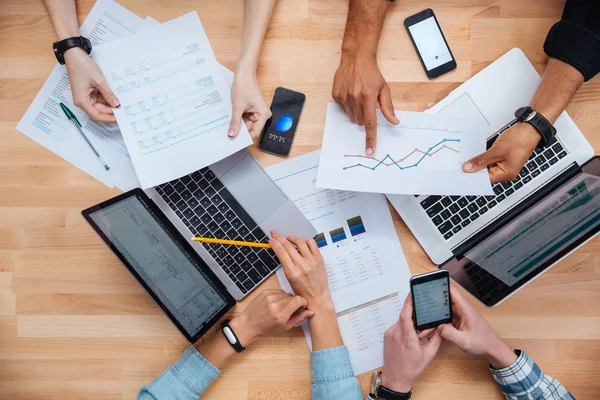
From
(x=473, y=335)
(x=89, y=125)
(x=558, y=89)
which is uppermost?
(x=89, y=125)

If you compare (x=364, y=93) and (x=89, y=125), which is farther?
(x=89, y=125)

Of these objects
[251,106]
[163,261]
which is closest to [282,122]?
[251,106]

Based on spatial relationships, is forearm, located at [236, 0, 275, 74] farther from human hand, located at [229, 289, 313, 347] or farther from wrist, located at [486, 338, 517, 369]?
wrist, located at [486, 338, 517, 369]

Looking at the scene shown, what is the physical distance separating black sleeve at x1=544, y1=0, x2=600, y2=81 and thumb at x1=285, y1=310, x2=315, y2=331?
82cm

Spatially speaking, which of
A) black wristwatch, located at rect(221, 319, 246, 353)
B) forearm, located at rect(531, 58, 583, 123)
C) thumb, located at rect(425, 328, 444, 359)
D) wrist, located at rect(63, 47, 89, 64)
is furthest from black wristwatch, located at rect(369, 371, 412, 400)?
wrist, located at rect(63, 47, 89, 64)

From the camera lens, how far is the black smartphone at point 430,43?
1.23m

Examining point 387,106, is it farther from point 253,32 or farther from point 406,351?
point 406,351

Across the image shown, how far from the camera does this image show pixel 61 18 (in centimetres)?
120

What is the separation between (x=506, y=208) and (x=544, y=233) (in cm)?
10

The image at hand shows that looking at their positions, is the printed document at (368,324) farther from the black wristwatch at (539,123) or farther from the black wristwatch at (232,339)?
the black wristwatch at (539,123)

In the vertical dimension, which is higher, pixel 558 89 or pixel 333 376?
pixel 558 89

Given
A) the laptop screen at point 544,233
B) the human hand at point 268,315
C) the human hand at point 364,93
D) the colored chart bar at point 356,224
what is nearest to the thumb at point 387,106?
the human hand at point 364,93

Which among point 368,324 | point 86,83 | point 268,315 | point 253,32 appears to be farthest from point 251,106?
point 368,324

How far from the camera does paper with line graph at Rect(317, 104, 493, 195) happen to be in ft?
3.79
